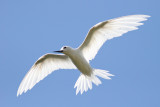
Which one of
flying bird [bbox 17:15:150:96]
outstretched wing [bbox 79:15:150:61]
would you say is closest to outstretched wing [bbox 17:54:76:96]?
flying bird [bbox 17:15:150:96]

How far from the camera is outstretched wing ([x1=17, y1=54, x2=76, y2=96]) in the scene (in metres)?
18.7

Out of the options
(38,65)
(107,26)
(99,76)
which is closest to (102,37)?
(107,26)

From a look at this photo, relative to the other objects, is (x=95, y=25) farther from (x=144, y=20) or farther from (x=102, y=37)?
(x=144, y=20)

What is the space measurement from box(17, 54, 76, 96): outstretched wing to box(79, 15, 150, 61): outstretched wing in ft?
4.17

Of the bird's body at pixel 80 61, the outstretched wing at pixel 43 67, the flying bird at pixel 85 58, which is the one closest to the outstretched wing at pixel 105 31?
the flying bird at pixel 85 58

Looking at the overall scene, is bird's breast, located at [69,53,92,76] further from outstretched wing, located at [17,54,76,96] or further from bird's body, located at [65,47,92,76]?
outstretched wing, located at [17,54,76,96]

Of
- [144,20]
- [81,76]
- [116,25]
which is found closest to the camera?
[144,20]

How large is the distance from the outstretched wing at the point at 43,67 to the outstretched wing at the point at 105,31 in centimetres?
127

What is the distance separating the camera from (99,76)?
56.4 ft

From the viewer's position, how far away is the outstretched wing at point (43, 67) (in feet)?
61.4

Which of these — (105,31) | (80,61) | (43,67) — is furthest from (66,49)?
(43,67)

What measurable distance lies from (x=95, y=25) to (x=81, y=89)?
106 inches

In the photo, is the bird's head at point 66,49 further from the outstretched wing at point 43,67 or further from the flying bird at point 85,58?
the outstretched wing at point 43,67

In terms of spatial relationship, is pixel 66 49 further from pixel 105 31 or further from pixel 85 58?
pixel 105 31
